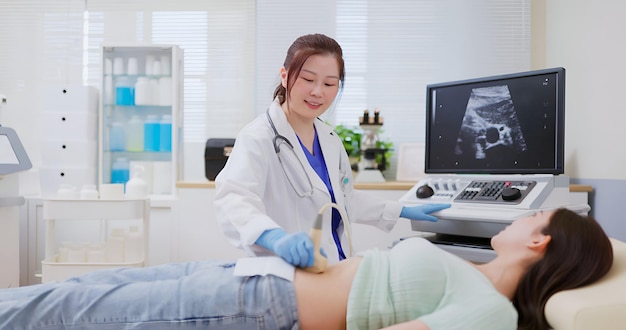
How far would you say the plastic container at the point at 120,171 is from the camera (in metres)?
3.50

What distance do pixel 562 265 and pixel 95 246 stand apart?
7.91 ft

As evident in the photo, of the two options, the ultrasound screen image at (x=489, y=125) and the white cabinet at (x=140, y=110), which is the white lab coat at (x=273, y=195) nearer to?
the ultrasound screen image at (x=489, y=125)

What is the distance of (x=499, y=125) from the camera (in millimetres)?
2223

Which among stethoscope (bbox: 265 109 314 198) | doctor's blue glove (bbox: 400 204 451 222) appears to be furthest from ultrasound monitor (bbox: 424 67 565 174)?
stethoscope (bbox: 265 109 314 198)

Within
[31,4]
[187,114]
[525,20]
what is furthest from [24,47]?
[525,20]

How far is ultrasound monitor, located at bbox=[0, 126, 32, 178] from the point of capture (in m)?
2.90

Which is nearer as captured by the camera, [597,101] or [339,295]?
[339,295]

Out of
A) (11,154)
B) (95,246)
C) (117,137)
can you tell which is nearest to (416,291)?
(95,246)

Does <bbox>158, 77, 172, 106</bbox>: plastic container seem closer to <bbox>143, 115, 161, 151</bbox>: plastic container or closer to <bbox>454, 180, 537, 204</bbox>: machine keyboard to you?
<bbox>143, 115, 161, 151</bbox>: plastic container

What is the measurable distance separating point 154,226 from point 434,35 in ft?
6.17

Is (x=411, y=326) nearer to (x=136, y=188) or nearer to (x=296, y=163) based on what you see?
(x=296, y=163)

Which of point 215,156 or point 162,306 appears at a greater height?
point 215,156

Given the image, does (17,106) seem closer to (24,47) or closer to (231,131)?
(24,47)

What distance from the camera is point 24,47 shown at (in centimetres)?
368
